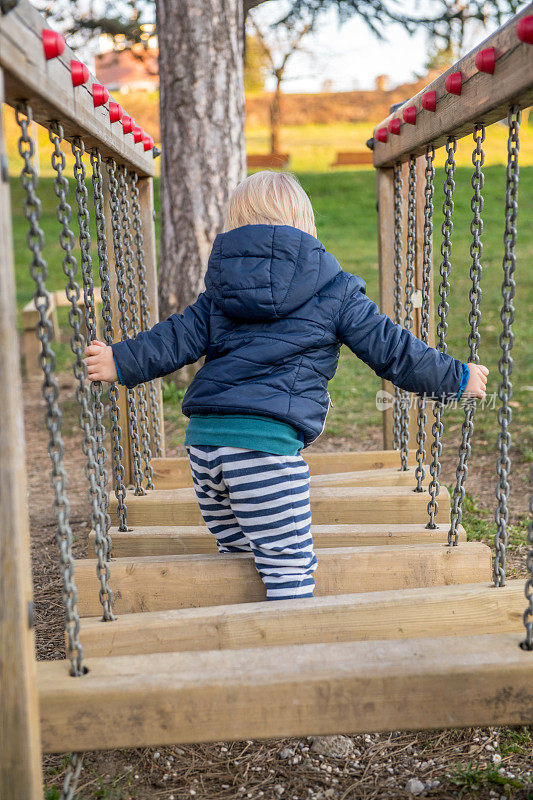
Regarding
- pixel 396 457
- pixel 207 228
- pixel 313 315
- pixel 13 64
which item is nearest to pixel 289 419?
pixel 313 315

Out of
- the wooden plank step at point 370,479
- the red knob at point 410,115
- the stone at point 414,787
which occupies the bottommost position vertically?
the stone at point 414,787

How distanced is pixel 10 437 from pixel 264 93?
34.9 m

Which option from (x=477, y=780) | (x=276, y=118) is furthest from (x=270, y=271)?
(x=276, y=118)

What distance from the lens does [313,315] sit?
2299 mm

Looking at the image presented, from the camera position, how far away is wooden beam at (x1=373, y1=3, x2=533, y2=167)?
1796 millimetres

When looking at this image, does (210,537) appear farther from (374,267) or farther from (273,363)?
(374,267)

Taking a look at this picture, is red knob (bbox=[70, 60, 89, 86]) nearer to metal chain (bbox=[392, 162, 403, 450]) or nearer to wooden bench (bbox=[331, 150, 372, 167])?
metal chain (bbox=[392, 162, 403, 450])

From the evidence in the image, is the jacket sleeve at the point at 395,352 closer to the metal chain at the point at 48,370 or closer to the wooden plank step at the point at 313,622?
the wooden plank step at the point at 313,622

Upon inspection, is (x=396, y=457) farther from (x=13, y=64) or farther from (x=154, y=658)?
(x=13, y=64)

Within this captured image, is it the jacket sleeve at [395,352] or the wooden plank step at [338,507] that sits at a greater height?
the jacket sleeve at [395,352]

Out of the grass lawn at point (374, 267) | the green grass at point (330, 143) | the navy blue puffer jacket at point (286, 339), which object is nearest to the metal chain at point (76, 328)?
the navy blue puffer jacket at point (286, 339)

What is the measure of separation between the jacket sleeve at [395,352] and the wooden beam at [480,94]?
611mm

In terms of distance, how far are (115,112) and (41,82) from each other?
108 cm

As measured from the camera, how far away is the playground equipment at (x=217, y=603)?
5.18ft
